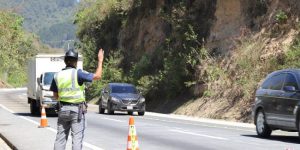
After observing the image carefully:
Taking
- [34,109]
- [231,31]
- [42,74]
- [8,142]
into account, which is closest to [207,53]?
[231,31]

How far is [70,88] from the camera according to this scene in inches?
397

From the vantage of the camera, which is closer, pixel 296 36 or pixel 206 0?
pixel 296 36

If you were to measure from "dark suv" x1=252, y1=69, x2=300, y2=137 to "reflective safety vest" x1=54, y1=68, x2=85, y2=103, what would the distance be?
8090 millimetres

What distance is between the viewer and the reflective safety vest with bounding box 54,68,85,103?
10.0 meters

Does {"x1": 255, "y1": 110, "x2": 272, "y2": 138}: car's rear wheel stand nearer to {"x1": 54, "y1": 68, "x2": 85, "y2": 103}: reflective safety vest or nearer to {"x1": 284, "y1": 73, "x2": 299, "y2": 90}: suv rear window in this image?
{"x1": 284, "y1": 73, "x2": 299, "y2": 90}: suv rear window

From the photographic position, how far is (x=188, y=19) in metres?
40.2

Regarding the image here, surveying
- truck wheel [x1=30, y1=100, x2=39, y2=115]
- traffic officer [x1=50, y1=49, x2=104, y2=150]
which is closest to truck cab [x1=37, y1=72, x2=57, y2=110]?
truck wheel [x1=30, y1=100, x2=39, y2=115]

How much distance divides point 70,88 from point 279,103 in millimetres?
8920

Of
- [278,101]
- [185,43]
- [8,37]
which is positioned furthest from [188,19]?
[278,101]

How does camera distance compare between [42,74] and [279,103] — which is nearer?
[279,103]

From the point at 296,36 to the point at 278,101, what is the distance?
13940 millimetres

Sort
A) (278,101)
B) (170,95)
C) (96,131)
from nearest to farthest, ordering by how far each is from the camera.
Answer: (278,101) < (96,131) < (170,95)

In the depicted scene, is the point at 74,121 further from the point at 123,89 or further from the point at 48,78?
the point at 123,89

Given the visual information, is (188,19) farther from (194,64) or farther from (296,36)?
(296,36)
